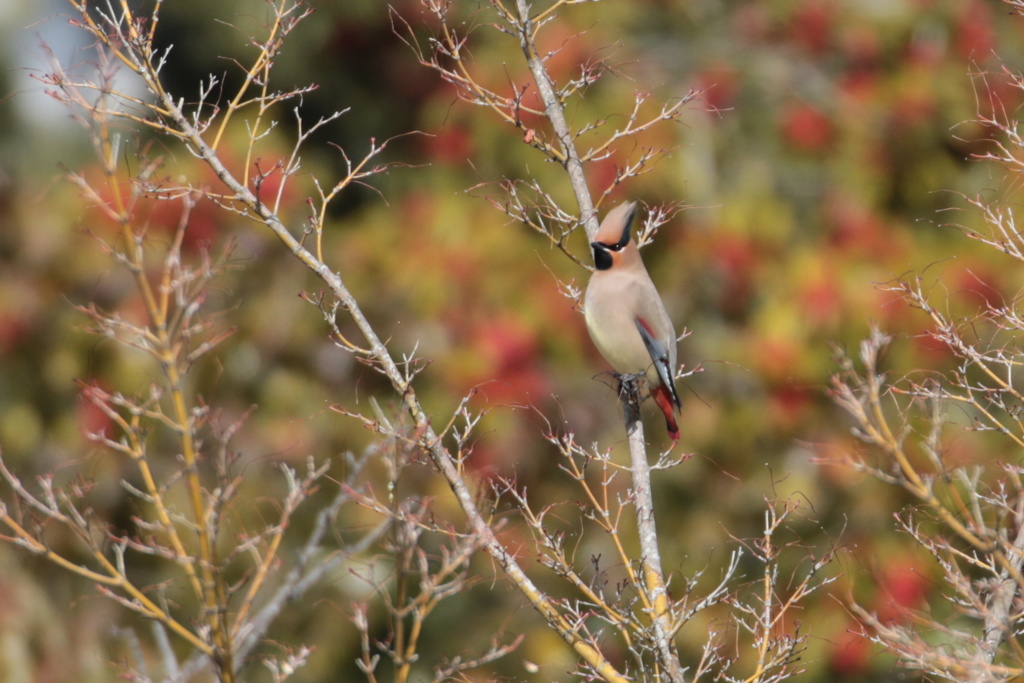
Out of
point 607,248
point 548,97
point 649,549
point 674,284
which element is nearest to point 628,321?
point 607,248

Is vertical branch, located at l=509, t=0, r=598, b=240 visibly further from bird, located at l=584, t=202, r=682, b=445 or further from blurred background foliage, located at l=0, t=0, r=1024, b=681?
blurred background foliage, located at l=0, t=0, r=1024, b=681

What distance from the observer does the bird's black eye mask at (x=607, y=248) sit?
12.4 ft

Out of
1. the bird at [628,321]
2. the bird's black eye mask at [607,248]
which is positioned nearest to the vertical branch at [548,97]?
the bird's black eye mask at [607,248]

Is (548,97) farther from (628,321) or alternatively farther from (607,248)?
(628,321)

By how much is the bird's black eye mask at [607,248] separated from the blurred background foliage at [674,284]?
9.22 ft

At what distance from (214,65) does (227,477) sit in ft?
25.9

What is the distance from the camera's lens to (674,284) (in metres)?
7.67

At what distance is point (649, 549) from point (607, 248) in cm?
111

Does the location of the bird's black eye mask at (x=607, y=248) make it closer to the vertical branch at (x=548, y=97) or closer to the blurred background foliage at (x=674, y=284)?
the vertical branch at (x=548, y=97)

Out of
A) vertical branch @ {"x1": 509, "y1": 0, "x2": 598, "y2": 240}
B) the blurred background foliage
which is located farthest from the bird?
the blurred background foliage

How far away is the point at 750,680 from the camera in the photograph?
265cm

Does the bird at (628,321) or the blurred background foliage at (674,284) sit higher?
the bird at (628,321)

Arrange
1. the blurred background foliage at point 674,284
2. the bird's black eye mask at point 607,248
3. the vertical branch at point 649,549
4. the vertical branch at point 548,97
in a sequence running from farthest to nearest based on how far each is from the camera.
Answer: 1. the blurred background foliage at point 674,284
2. the bird's black eye mask at point 607,248
3. the vertical branch at point 548,97
4. the vertical branch at point 649,549

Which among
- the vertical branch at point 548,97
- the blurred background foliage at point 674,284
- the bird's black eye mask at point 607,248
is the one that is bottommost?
the blurred background foliage at point 674,284
